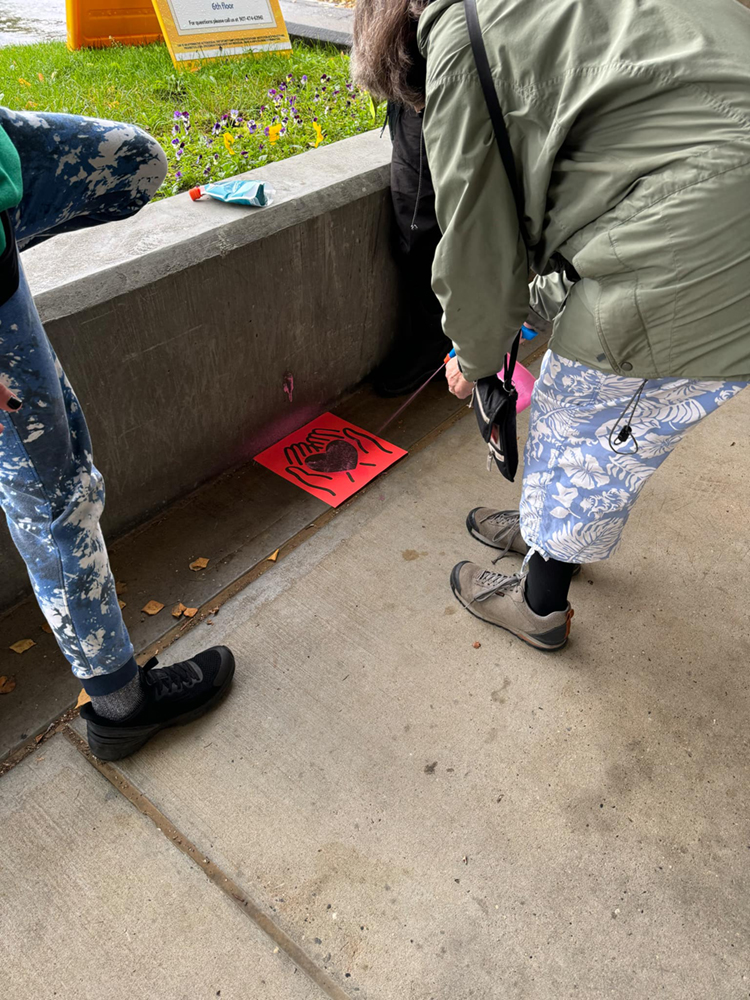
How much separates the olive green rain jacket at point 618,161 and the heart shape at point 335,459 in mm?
1464

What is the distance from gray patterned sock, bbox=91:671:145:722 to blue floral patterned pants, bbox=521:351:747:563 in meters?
1.12

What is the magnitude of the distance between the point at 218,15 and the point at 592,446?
11.1ft

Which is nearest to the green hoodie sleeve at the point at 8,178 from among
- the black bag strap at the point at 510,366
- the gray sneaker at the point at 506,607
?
the black bag strap at the point at 510,366

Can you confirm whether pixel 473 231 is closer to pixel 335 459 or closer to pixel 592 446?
pixel 592 446

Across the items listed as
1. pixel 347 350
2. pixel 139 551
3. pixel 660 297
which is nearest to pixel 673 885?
pixel 660 297

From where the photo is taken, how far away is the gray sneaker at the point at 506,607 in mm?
2098

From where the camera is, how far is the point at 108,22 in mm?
4379

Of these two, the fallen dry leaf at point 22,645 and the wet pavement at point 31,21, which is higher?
the wet pavement at point 31,21

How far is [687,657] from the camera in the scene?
2.15 m

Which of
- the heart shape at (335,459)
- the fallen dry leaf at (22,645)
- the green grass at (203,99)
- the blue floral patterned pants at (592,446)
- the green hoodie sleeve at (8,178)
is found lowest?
the heart shape at (335,459)

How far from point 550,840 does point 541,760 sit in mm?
211

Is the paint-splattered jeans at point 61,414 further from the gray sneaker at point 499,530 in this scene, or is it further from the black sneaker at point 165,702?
the gray sneaker at point 499,530

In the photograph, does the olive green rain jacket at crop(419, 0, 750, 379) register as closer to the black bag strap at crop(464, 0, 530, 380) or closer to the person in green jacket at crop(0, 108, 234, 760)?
the black bag strap at crop(464, 0, 530, 380)

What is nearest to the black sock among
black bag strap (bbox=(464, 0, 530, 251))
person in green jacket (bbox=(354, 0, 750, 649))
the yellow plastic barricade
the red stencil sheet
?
person in green jacket (bbox=(354, 0, 750, 649))
